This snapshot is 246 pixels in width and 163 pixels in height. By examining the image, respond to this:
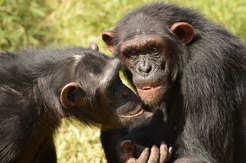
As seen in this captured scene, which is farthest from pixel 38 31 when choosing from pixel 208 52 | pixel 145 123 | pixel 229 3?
pixel 208 52

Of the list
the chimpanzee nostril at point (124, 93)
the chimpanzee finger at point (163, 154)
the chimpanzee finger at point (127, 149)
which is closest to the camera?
the chimpanzee nostril at point (124, 93)

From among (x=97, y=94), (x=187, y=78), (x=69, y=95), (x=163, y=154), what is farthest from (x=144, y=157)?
(x=69, y=95)

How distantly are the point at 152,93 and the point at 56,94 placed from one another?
1.28 metres

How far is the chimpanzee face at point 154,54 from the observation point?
6.33 meters

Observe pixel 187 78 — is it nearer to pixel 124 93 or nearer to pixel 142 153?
pixel 124 93

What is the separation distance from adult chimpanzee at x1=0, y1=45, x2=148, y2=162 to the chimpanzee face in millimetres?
336

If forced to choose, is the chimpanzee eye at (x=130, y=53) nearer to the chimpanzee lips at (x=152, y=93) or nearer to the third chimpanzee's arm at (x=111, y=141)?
the chimpanzee lips at (x=152, y=93)

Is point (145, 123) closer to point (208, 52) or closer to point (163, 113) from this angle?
point (163, 113)

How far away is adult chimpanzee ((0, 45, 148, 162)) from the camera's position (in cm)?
568

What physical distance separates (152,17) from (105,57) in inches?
41.5

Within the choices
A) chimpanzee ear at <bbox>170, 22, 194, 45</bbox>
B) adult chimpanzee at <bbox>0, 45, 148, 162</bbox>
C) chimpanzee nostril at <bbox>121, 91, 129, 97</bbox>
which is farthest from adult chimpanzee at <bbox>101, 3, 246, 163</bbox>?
adult chimpanzee at <bbox>0, 45, 148, 162</bbox>

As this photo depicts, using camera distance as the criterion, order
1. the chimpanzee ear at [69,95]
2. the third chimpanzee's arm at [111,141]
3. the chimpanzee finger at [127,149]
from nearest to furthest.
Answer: the chimpanzee ear at [69,95] < the chimpanzee finger at [127,149] < the third chimpanzee's arm at [111,141]

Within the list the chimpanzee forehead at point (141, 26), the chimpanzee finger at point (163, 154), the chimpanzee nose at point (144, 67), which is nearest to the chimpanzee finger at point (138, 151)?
the chimpanzee finger at point (163, 154)

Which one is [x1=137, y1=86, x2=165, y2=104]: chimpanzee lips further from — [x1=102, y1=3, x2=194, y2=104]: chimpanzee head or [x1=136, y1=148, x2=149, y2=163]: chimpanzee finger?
[x1=136, y1=148, x2=149, y2=163]: chimpanzee finger
